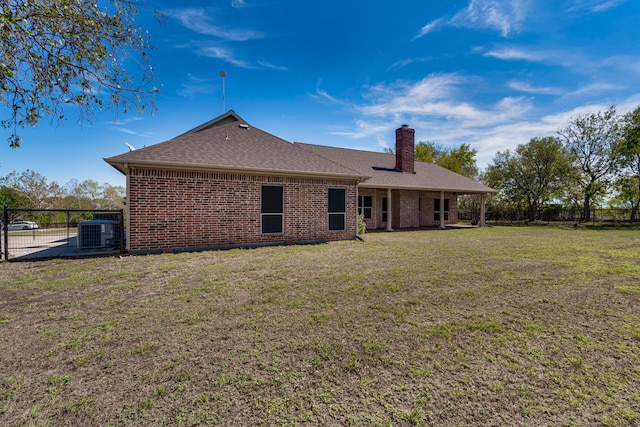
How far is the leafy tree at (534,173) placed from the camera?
87.6ft

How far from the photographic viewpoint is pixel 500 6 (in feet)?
28.8

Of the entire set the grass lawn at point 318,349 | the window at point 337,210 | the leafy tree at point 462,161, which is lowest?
the grass lawn at point 318,349

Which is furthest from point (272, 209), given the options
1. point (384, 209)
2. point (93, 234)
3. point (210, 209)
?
point (384, 209)

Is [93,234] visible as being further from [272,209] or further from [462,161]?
[462,161]

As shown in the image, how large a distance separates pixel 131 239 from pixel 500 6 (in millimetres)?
13479

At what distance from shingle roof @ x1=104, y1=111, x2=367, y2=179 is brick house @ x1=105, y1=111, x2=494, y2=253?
3cm

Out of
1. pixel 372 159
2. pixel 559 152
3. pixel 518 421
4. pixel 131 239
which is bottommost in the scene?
pixel 518 421

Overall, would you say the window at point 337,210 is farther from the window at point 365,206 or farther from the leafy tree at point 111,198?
the leafy tree at point 111,198

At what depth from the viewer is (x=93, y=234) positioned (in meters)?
8.52

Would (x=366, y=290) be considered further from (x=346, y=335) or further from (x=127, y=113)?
(x=127, y=113)

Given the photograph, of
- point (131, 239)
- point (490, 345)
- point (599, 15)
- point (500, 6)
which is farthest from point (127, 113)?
point (599, 15)

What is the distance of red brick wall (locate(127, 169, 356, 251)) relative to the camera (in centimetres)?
814

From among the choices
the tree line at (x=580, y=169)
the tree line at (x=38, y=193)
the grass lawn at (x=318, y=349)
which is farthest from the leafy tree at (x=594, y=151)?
the tree line at (x=38, y=193)

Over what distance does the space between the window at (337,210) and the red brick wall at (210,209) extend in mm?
332
